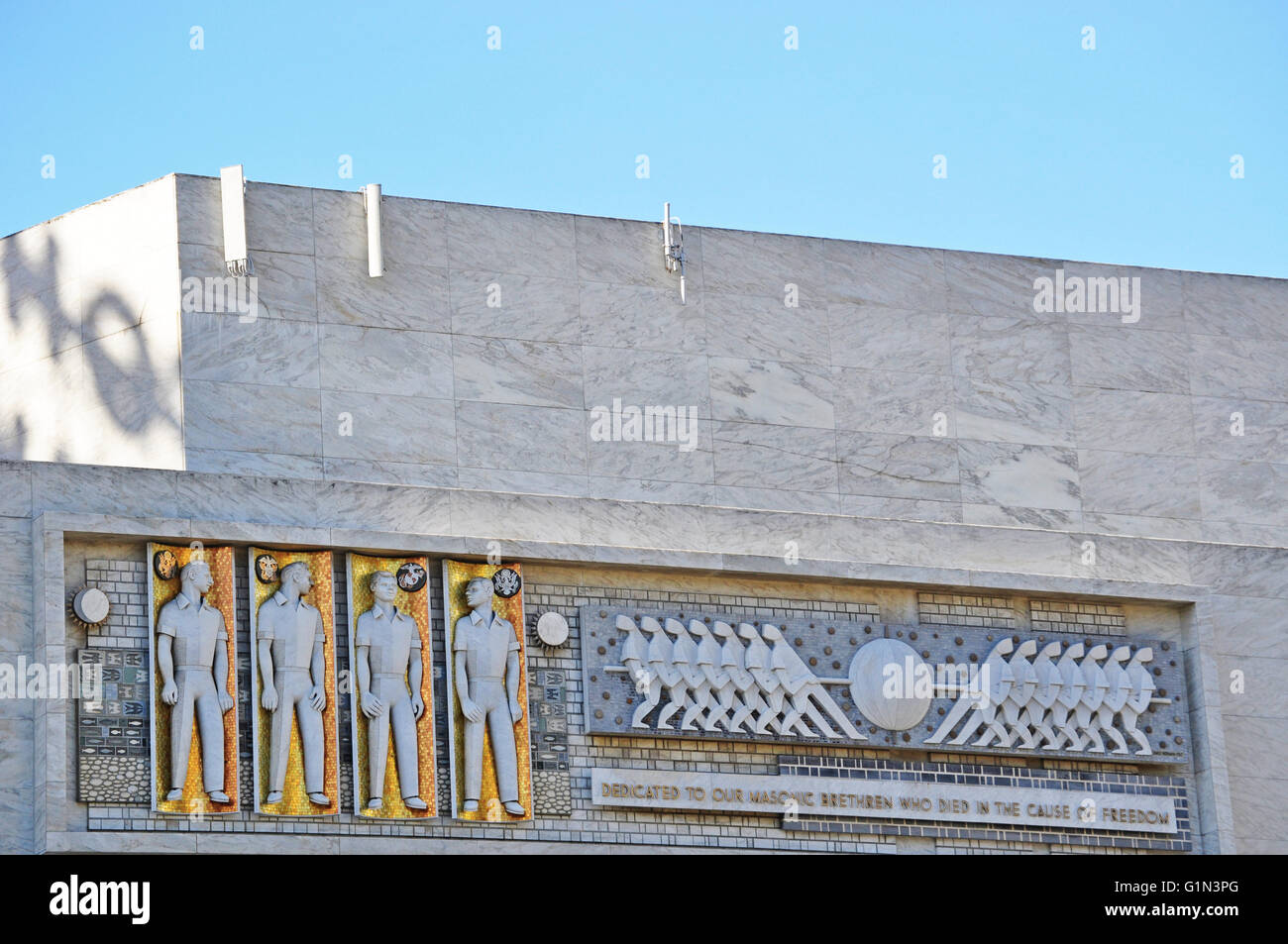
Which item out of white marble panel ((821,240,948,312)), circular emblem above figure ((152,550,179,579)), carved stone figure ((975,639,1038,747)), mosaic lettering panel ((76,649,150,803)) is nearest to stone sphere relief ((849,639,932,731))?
carved stone figure ((975,639,1038,747))

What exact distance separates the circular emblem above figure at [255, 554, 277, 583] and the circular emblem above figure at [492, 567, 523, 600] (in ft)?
6.11

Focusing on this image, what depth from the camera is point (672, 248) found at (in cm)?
2528

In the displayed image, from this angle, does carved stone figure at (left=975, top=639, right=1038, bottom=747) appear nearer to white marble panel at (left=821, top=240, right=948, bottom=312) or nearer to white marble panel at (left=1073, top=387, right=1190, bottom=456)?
white marble panel at (left=1073, top=387, right=1190, bottom=456)

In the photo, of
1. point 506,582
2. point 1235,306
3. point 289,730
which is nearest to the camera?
point 289,730

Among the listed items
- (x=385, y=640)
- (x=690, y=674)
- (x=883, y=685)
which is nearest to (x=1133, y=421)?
(x=883, y=685)

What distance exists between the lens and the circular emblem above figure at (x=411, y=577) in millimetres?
22212

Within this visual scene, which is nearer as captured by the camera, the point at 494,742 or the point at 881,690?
the point at 494,742

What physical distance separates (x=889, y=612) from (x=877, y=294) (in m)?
3.56

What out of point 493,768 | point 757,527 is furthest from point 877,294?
point 493,768

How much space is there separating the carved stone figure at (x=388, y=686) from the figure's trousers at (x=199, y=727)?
1211mm

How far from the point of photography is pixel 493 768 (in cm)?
2203

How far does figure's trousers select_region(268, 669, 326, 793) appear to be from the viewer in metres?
21.3

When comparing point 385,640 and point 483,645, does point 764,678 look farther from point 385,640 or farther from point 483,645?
point 385,640

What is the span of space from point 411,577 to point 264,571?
123cm
